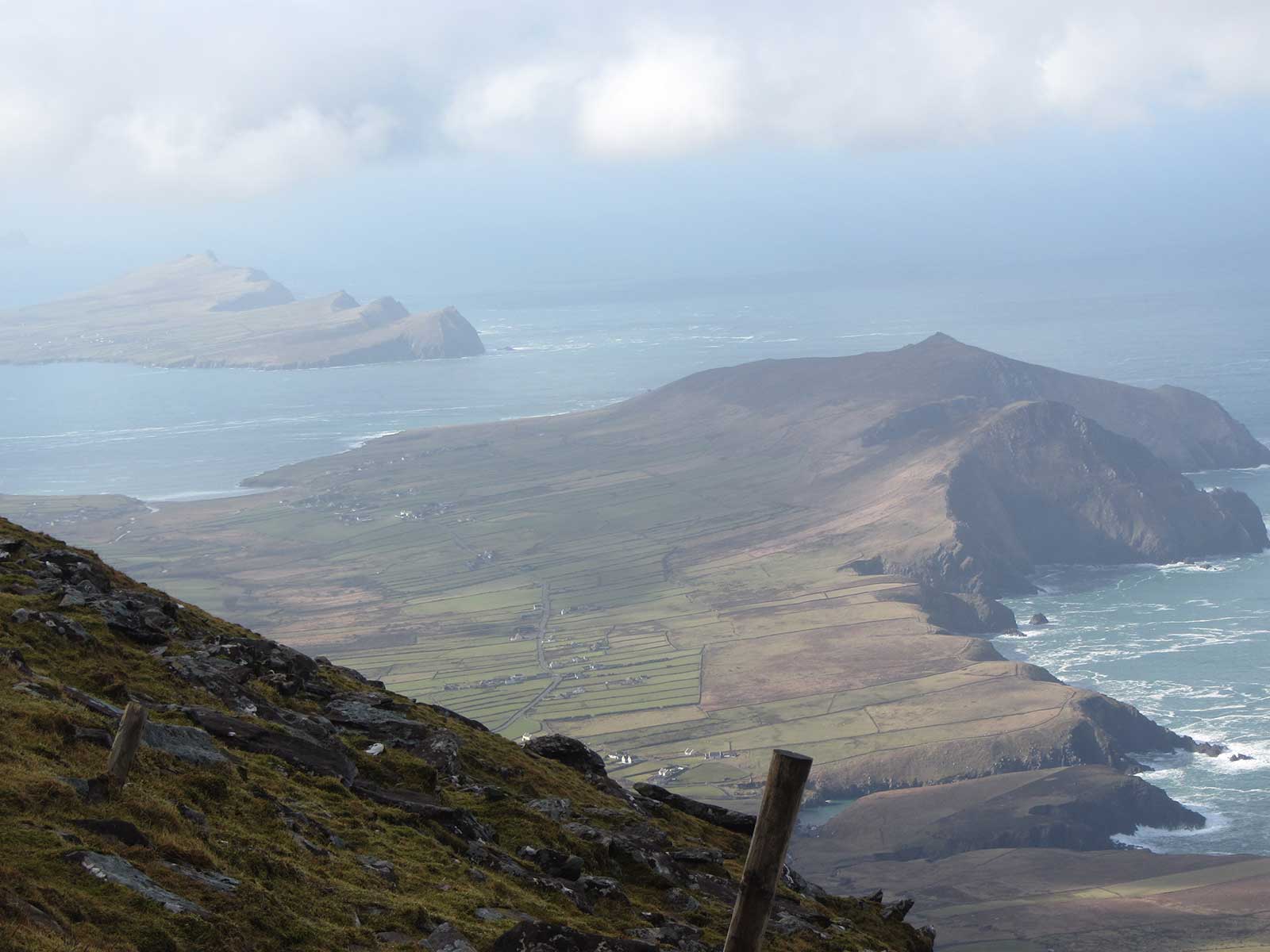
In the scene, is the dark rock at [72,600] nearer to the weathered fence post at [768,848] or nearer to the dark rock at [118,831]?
the dark rock at [118,831]

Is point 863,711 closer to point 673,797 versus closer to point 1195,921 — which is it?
point 1195,921

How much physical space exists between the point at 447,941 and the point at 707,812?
17.1 meters

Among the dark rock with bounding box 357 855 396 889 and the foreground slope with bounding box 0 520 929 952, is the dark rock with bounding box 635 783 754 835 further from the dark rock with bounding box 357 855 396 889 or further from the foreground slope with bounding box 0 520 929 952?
the dark rock with bounding box 357 855 396 889

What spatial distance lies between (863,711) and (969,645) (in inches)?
980

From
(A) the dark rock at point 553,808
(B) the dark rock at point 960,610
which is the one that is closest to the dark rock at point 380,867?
(A) the dark rock at point 553,808

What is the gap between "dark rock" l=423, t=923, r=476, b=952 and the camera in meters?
14.8

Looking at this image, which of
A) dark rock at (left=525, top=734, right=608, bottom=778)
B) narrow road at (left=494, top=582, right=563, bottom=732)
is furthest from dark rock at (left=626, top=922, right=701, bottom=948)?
narrow road at (left=494, top=582, right=563, bottom=732)

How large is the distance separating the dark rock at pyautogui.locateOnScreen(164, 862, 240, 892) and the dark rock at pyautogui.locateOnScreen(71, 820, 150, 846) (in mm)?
551

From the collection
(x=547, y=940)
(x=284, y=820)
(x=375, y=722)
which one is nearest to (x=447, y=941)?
(x=547, y=940)

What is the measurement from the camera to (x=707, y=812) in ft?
103

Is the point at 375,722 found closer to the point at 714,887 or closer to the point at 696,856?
the point at 696,856

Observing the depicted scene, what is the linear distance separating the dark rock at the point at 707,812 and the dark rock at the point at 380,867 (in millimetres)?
13170

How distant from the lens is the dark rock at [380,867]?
17375mm

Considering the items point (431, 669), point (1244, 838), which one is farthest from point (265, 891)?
point (431, 669)
